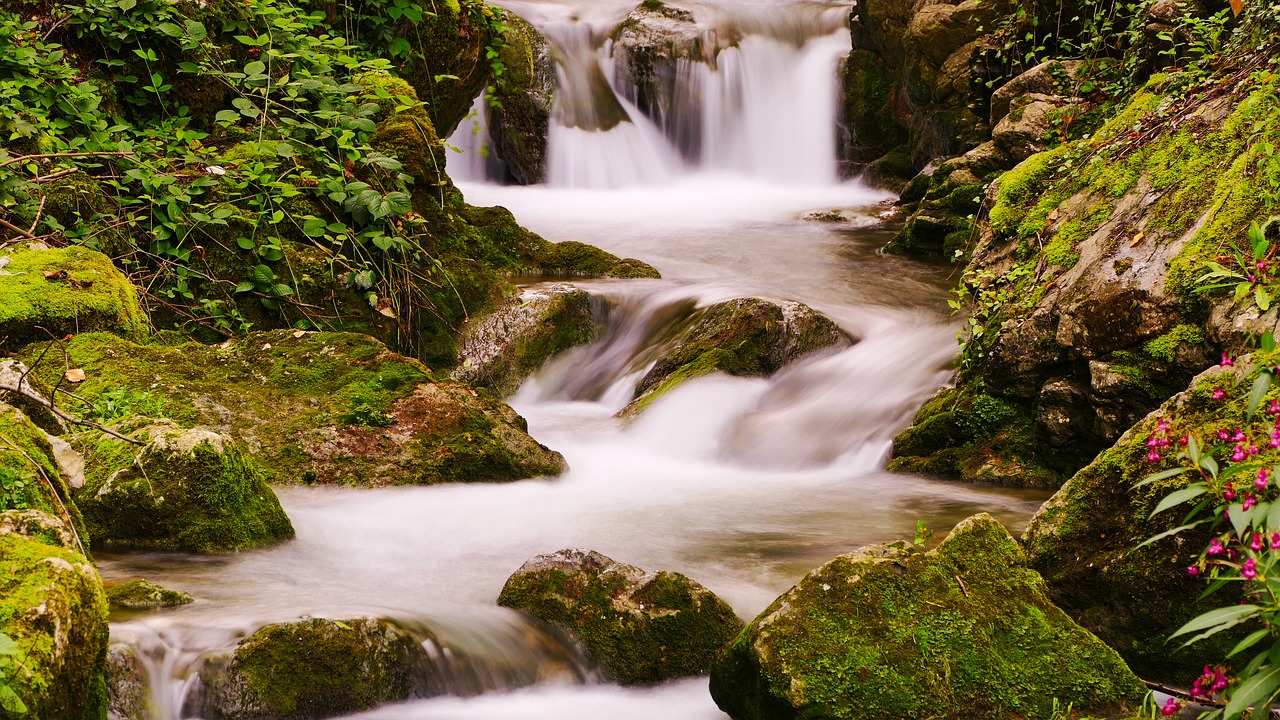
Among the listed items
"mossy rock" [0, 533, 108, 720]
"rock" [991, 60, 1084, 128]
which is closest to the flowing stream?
"mossy rock" [0, 533, 108, 720]

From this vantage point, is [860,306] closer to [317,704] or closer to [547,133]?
[317,704]

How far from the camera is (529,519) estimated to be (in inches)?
194

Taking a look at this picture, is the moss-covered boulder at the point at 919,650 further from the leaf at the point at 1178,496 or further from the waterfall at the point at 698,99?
the waterfall at the point at 698,99

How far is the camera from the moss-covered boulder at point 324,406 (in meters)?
5.00

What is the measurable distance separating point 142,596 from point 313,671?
625mm

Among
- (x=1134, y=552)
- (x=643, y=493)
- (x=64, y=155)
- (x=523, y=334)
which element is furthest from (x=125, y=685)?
(x=523, y=334)

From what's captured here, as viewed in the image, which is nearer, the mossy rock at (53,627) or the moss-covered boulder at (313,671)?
the mossy rock at (53,627)

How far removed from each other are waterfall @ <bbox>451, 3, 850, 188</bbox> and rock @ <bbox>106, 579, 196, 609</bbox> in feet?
40.1

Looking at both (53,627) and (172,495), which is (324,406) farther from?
(53,627)

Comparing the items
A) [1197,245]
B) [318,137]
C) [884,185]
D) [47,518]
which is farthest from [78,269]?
[884,185]

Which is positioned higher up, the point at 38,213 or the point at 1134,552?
the point at 38,213

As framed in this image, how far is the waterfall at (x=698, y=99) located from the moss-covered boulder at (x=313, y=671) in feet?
40.5

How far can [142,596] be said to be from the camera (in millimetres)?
Result: 3186

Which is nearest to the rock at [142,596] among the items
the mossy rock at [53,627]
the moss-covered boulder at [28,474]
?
the moss-covered boulder at [28,474]
